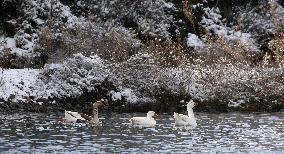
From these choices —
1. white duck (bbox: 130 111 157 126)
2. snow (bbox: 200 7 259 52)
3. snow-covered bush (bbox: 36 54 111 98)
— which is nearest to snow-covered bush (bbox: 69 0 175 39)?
snow (bbox: 200 7 259 52)

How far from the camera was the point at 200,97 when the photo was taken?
127ft

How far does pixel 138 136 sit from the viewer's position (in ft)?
89.0

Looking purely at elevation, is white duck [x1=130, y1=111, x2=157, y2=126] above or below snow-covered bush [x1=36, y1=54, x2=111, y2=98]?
below

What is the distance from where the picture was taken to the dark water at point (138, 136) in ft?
77.3

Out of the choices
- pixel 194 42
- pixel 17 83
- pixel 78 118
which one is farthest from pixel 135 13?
pixel 78 118

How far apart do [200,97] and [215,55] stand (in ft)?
15.8

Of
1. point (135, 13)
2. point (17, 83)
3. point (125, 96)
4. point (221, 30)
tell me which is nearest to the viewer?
point (17, 83)

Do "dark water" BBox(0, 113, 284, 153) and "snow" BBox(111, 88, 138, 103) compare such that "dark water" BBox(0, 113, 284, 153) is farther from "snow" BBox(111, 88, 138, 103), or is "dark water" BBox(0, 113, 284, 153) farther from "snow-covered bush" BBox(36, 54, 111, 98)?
"snow-covered bush" BBox(36, 54, 111, 98)

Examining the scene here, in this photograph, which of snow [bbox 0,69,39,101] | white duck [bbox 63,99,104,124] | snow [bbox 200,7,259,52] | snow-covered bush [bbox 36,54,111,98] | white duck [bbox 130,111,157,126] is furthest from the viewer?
snow [bbox 200,7,259,52]

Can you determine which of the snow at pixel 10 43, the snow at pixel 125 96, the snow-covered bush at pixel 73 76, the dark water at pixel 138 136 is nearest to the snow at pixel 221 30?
the snow at pixel 125 96

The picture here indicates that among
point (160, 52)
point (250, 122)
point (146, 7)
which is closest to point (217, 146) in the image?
point (250, 122)

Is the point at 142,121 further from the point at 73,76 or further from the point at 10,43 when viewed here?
the point at 10,43

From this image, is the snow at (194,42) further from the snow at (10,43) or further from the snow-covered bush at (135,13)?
the snow at (10,43)

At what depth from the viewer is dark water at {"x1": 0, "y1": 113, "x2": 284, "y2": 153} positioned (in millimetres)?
23562
